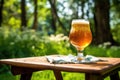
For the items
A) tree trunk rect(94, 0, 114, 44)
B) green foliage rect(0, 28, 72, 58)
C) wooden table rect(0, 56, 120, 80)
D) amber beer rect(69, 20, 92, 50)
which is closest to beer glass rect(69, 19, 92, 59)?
amber beer rect(69, 20, 92, 50)

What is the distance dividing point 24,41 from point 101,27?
5.66 m

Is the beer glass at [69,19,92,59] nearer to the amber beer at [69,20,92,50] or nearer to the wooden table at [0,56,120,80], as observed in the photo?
the amber beer at [69,20,92,50]

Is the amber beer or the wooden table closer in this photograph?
the wooden table

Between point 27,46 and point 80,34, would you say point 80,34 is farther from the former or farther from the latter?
point 27,46

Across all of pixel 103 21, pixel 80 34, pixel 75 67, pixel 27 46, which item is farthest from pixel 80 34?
pixel 103 21

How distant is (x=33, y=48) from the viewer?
696 centimetres

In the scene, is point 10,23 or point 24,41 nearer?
point 24,41

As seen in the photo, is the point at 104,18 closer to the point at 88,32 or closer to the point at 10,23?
the point at 88,32

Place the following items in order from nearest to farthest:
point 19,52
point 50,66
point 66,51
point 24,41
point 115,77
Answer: point 50,66, point 115,77, point 19,52, point 24,41, point 66,51

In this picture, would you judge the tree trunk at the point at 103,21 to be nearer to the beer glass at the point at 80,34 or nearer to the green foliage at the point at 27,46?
the green foliage at the point at 27,46

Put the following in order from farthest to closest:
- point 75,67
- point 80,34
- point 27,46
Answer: point 27,46
point 80,34
point 75,67

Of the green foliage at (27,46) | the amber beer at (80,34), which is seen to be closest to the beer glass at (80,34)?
the amber beer at (80,34)

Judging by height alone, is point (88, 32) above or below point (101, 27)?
above

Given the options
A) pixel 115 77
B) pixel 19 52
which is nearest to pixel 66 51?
pixel 19 52
